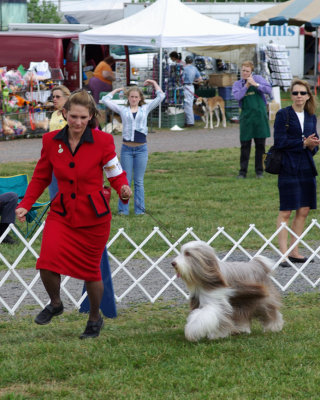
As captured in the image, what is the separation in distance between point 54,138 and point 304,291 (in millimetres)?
2887

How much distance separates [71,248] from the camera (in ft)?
16.1

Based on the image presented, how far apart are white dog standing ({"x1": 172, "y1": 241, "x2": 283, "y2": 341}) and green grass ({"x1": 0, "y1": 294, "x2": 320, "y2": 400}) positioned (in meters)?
0.10

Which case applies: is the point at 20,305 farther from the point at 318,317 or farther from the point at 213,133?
the point at 213,133

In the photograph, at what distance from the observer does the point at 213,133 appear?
19.2 metres

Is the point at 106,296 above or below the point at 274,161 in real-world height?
below

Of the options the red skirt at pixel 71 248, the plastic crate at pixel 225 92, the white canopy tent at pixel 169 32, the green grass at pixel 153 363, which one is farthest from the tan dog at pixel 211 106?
the red skirt at pixel 71 248

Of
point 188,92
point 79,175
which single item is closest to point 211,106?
point 188,92

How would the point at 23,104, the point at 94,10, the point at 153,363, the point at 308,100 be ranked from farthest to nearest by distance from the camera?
the point at 94,10 → the point at 23,104 → the point at 308,100 → the point at 153,363

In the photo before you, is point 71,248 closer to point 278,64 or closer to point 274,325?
point 274,325

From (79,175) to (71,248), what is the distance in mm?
460

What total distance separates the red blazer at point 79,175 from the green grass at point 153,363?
834mm

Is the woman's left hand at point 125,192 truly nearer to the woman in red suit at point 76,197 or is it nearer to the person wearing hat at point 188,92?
the woman in red suit at point 76,197

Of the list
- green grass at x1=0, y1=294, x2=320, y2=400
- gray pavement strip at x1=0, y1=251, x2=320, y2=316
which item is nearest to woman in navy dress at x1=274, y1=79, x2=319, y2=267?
gray pavement strip at x1=0, y1=251, x2=320, y2=316

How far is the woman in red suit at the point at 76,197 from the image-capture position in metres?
4.88
